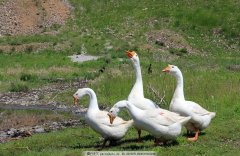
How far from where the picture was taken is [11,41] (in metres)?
48.5

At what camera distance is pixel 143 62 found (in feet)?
134

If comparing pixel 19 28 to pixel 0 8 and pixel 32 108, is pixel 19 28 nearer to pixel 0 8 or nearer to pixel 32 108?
pixel 0 8

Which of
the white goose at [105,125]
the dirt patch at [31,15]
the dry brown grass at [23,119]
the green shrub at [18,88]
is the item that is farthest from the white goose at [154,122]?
the dirt patch at [31,15]

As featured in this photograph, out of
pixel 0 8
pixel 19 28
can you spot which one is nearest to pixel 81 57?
pixel 19 28

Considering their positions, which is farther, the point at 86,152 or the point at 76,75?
the point at 76,75

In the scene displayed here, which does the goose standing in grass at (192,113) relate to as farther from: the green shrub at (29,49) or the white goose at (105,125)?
the green shrub at (29,49)

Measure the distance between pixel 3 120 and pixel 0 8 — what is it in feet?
112

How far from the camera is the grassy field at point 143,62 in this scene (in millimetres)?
17312

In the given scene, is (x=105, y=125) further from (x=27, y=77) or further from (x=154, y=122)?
(x=27, y=77)

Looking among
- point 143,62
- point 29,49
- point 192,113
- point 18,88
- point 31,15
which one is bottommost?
point 29,49

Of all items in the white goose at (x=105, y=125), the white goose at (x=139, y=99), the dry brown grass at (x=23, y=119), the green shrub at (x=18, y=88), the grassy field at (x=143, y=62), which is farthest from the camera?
the green shrub at (x=18, y=88)

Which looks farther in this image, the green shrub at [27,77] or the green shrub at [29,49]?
the green shrub at [29,49]

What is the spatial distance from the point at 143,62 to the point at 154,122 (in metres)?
25.6

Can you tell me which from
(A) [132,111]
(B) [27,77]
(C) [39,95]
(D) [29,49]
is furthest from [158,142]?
(D) [29,49]
